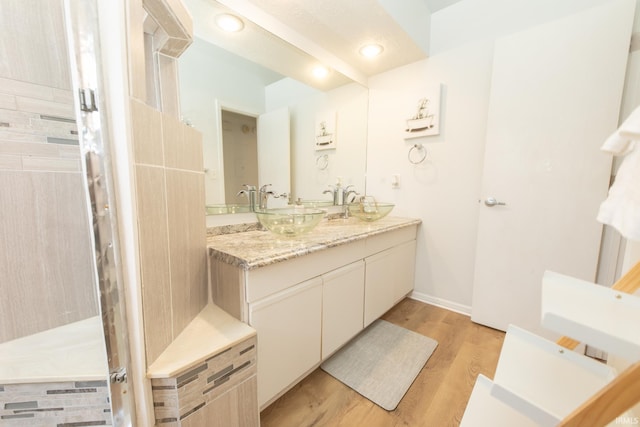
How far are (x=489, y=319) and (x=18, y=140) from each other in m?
2.75

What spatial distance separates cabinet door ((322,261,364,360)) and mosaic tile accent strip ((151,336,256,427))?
488 millimetres

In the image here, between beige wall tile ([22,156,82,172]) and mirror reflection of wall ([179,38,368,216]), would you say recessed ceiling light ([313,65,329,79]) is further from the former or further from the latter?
beige wall tile ([22,156,82,172])

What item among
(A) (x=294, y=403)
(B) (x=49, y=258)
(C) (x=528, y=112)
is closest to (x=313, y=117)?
(C) (x=528, y=112)

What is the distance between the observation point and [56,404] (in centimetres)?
72

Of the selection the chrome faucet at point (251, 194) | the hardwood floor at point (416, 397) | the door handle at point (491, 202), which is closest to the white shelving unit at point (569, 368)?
the hardwood floor at point (416, 397)

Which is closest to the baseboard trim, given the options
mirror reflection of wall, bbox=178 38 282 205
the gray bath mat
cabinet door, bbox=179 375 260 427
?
the gray bath mat

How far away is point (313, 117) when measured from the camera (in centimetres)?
207

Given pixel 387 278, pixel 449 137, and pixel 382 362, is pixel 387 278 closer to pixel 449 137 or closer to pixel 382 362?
pixel 382 362

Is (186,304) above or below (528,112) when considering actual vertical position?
below

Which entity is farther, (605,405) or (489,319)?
(489,319)

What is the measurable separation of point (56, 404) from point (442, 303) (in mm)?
2327

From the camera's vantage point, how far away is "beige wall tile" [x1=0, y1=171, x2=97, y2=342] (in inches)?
33.9

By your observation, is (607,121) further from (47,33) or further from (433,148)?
(47,33)

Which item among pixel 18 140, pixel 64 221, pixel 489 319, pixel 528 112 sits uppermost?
pixel 528 112
